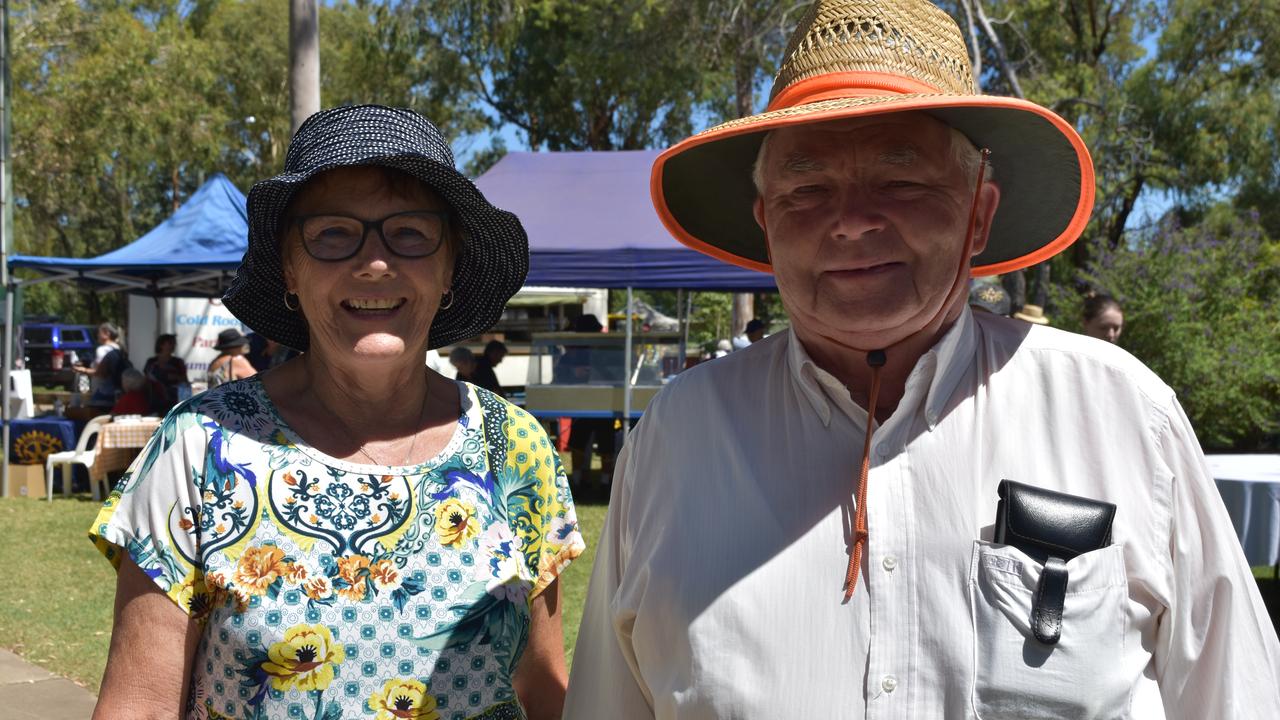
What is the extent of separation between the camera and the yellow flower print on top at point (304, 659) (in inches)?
74.1

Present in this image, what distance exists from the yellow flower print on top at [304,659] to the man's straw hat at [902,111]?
103 centimetres

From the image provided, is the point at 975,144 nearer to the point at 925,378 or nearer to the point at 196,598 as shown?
the point at 925,378

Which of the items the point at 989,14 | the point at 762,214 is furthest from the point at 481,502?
the point at 989,14

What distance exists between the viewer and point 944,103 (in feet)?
5.20

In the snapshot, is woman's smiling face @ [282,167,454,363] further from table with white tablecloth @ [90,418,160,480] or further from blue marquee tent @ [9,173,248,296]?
blue marquee tent @ [9,173,248,296]

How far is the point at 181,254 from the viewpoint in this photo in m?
12.1

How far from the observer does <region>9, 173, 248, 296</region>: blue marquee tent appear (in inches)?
473

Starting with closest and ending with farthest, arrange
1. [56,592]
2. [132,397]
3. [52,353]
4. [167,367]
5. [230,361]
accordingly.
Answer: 1. [56,592]
2. [230,361]
3. [132,397]
4. [167,367]
5. [52,353]

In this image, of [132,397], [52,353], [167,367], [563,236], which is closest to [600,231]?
[563,236]

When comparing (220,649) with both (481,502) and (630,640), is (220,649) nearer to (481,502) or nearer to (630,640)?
(481,502)

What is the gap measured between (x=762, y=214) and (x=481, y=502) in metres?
0.74

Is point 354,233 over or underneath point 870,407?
over

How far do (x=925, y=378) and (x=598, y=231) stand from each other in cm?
880

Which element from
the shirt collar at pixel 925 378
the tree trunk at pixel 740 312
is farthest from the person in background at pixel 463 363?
the tree trunk at pixel 740 312
